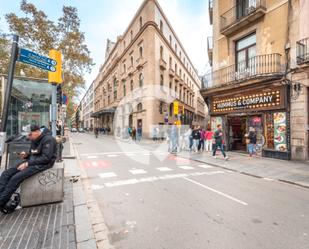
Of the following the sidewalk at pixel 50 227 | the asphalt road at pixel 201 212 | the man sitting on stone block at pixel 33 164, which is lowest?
the asphalt road at pixel 201 212

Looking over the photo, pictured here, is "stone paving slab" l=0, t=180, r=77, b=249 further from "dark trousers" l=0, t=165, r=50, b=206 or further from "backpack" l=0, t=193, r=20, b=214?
"dark trousers" l=0, t=165, r=50, b=206

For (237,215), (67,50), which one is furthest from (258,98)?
(67,50)

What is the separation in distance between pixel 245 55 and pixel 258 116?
426 centimetres

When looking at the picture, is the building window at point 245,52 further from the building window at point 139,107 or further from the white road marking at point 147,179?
the building window at point 139,107

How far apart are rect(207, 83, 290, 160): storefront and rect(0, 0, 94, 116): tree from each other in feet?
48.4

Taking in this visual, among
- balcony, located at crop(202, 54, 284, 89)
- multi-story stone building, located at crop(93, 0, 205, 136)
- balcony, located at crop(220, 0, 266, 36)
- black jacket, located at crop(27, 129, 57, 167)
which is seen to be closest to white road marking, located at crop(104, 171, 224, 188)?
black jacket, located at crop(27, 129, 57, 167)

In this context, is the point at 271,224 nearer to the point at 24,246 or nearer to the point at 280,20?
the point at 24,246

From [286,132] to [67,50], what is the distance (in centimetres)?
2022

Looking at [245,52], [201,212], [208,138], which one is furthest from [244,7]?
[201,212]

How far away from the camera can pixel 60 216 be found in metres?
3.52

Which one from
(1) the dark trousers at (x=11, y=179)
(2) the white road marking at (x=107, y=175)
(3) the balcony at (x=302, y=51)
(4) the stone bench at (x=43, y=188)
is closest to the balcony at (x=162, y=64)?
(3) the balcony at (x=302, y=51)

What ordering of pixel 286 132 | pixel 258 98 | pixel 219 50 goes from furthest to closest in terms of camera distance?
pixel 219 50
pixel 258 98
pixel 286 132

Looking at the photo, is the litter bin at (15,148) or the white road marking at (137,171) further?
the white road marking at (137,171)

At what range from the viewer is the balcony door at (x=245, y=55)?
39.6ft
